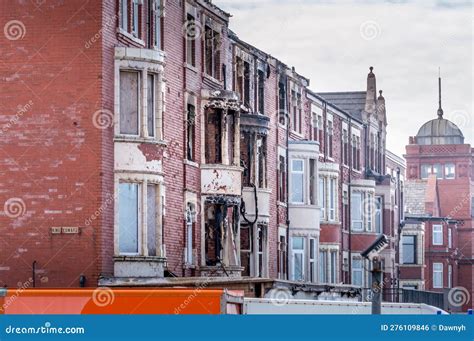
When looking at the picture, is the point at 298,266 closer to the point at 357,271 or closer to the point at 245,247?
the point at 245,247

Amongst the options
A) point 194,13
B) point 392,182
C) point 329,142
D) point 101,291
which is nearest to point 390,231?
point 392,182

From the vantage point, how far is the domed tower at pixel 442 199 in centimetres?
11975

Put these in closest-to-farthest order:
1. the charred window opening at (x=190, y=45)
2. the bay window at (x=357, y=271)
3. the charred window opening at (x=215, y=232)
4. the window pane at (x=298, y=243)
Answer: the charred window opening at (x=190, y=45) → the charred window opening at (x=215, y=232) → the window pane at (x=298, y=243) → the bay window at (x=357, y=271)

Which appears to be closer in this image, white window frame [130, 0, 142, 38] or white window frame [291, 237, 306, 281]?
white window frame [130, 0, 142, 38]

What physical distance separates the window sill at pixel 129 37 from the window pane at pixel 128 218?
4281 millimetres

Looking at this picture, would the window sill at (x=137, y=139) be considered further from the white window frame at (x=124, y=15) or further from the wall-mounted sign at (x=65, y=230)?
the white window frame at (x=124, y=15)

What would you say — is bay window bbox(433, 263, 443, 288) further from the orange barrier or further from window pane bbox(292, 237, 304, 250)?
the orange barrier

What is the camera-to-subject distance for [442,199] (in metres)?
143

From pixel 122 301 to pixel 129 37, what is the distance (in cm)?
1382

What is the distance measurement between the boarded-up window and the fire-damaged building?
29 millimetres

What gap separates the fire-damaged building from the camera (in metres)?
44.1

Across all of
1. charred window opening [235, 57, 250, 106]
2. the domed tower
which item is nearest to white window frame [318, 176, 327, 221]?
charred window opening [235, 57, 250, 106]

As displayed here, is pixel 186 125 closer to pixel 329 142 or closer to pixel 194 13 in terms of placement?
pixel 194 13

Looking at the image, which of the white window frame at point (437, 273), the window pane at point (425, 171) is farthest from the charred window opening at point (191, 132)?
the window pane at point (425, 171)
